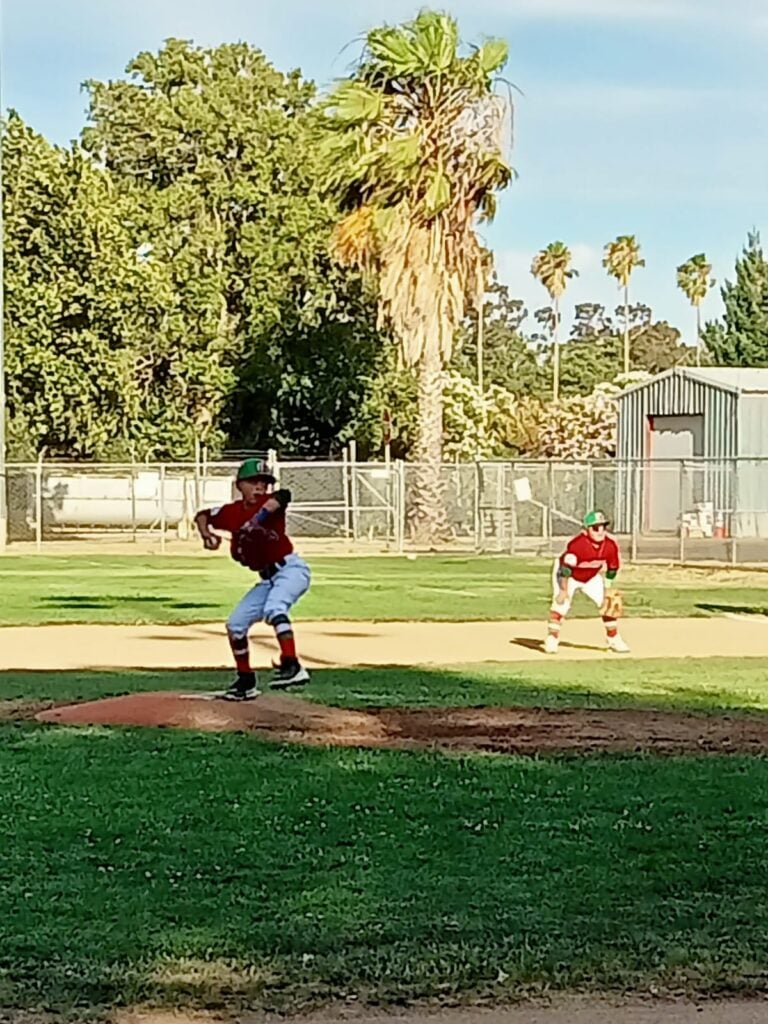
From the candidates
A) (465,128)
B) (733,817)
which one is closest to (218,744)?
(733,817)

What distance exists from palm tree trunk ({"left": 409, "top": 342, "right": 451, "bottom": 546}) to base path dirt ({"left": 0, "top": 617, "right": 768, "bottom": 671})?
17.8 metres

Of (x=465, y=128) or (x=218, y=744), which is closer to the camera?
(x=218, y=744)

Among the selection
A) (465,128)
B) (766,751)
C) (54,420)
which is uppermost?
(465,128)

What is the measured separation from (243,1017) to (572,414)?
2320 inches

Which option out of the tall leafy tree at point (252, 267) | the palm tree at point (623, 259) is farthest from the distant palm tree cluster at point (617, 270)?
the tall leafy tree at point (252, 267)

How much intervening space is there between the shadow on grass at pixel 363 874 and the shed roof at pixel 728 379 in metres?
35.3

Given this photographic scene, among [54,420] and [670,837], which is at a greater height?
[54,420]

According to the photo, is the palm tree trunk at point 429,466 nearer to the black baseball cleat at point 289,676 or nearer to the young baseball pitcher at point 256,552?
the black baseball cleat at point 289,676

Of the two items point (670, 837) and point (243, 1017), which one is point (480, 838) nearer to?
point (670, 837)

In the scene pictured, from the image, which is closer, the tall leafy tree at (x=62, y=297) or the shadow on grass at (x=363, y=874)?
the shadow on grass at (x=363, y=874)

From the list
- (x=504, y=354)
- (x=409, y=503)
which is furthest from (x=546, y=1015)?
(x=504, y=354)

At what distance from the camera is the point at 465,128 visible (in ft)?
127

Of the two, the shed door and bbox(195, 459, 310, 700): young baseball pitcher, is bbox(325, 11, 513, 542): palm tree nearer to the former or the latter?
the shed door

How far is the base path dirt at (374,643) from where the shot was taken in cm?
1658
